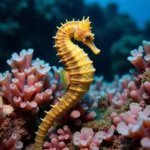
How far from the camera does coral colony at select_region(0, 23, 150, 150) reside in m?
2.87

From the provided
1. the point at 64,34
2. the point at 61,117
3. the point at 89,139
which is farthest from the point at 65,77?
the point at 89,139

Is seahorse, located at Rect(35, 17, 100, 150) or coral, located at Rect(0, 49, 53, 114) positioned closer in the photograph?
seahorse, located at Rect(35, 17, 100, 150)

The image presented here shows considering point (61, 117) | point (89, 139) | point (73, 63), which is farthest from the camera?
point (61, 117)

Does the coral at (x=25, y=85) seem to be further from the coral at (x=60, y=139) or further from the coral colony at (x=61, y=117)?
the coral at (x=60, y=139)

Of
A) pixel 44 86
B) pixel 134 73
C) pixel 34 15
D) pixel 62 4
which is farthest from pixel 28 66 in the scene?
pixel 62 4

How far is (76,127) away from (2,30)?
5.77 meters

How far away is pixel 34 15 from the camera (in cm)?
920

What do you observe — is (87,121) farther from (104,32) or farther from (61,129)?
(104,32)

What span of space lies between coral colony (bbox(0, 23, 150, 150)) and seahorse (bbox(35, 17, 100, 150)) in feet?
0.85

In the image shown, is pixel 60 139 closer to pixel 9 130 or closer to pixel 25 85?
pixel 9 130

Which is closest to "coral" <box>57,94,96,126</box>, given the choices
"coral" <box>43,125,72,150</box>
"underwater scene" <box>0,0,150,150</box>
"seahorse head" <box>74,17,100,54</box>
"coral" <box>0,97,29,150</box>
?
"underwater scene" <box>0,0,150,150</box>

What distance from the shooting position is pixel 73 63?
9.71 ft

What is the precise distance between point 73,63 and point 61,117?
3.08 ft

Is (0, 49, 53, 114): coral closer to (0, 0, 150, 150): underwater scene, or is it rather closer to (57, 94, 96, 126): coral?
(0, 0, 150, 150): underwater scene
